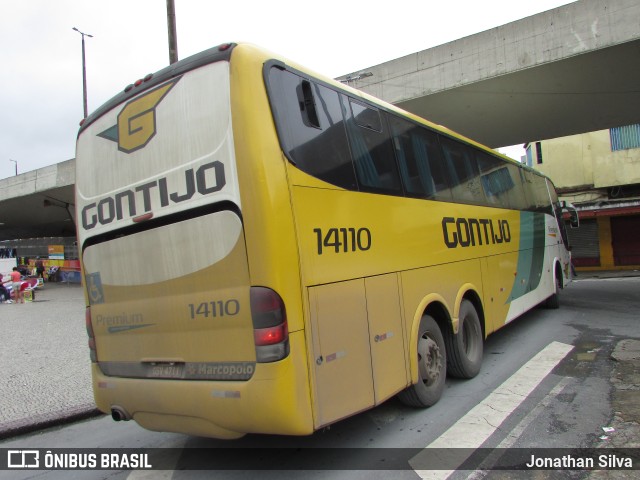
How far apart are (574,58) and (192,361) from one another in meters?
9.96

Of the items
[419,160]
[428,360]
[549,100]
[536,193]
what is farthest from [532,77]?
[428,360]

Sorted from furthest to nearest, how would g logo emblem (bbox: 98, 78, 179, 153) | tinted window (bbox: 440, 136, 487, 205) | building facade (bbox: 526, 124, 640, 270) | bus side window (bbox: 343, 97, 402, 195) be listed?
building facade (bbox: 526, 124, 640, 270)
tinted window (bbox: 440, 136, 487, 205)
bus side window (bbox: 343, 97, 402, 195)
g logo emblem (bbox: 98, 78, 179, 153)

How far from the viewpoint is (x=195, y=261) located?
3.29 m

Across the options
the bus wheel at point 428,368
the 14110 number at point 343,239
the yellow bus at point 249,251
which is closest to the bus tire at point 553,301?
the bus wheel at point 428,368

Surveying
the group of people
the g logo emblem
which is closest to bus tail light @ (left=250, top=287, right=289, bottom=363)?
the g logo emblem

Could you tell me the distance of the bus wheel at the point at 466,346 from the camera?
5340 millimetres

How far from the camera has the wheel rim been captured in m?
4.60

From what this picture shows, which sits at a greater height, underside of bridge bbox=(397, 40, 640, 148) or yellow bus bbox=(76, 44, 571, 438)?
underside of bridge bbox=(397, 40, 640, 148)

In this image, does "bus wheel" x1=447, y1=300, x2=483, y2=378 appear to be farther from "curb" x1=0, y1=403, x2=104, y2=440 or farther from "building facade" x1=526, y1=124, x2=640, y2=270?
"building facade" x1=526, y1=124, x2=640, y2=270

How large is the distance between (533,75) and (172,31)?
8.11 m

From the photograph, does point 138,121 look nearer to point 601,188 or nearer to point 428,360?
point 428,360

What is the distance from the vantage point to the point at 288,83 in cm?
345

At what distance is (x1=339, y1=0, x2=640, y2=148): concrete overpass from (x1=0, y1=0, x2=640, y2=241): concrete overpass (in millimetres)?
20

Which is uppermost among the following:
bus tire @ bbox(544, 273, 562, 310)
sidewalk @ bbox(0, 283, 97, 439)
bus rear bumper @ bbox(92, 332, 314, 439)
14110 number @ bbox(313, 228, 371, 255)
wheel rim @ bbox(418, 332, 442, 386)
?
14110 number @ bbox(313, 228, 371, 255)
